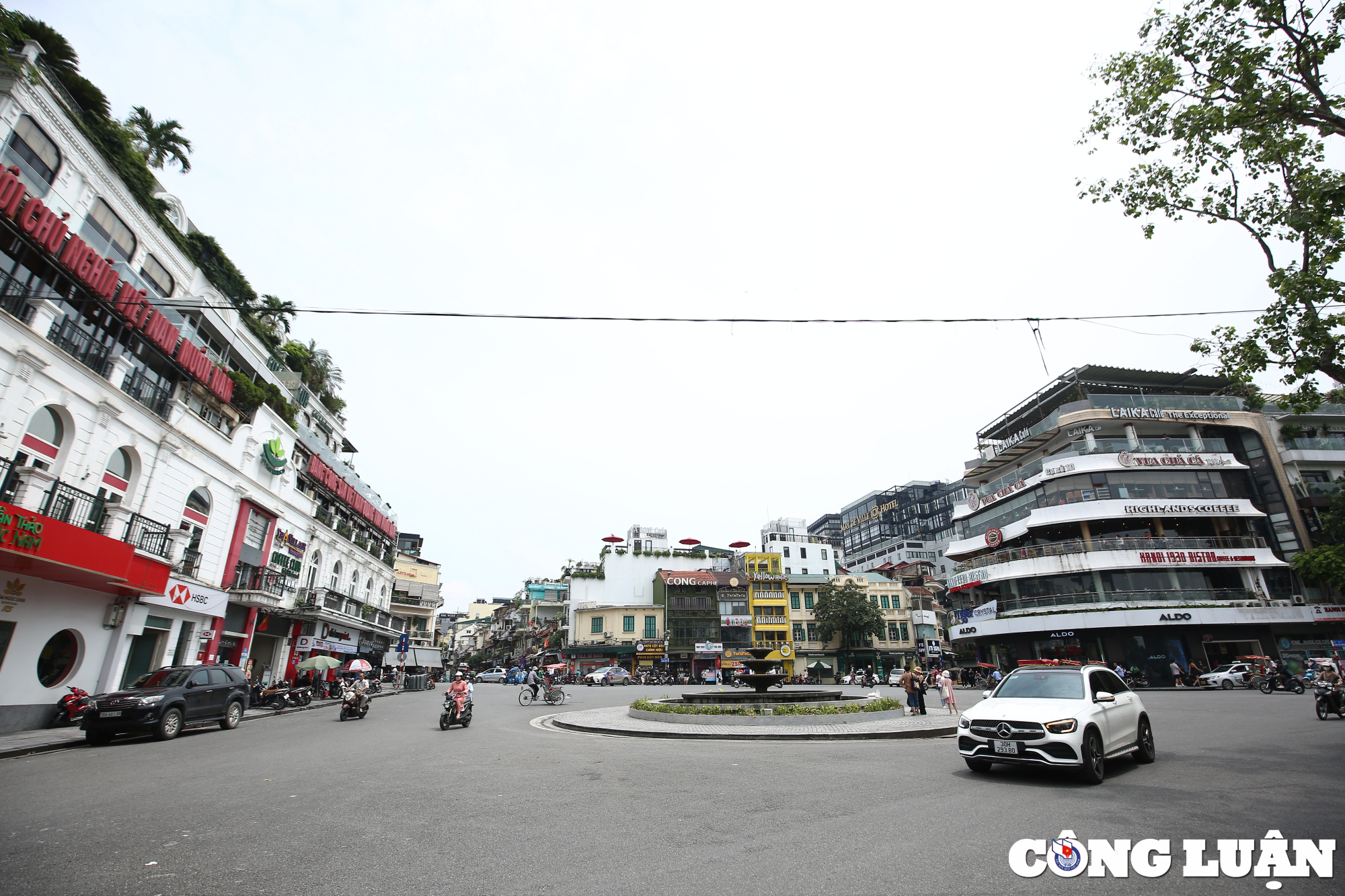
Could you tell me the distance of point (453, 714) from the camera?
1708 cm

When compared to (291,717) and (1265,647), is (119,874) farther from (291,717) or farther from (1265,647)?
(1265,647)

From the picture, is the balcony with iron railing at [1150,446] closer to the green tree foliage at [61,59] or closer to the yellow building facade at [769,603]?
the yellow building facade at [769,603]

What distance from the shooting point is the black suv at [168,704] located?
13.1 m

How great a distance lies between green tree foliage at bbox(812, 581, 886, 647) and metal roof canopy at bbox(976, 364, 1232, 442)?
20.9 meters

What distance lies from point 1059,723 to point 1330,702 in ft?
43.1

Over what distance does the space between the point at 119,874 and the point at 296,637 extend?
1311 inches

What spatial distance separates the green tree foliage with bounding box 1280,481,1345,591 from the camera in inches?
1369

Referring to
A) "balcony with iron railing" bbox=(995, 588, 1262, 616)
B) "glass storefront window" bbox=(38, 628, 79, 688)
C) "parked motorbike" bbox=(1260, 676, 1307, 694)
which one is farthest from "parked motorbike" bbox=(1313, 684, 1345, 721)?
"glass storefront window" bbox=(38, 628, 79, 688)

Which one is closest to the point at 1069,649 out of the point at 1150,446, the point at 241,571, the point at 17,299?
the point at 1150,446

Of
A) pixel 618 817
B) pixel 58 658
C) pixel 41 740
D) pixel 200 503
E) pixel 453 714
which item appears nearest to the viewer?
pixel 618 817

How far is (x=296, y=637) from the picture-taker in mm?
32625

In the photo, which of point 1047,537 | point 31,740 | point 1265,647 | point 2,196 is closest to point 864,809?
point 31,740

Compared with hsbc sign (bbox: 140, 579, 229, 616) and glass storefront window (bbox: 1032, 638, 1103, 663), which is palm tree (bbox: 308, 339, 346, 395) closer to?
hsbc sign (bbox: 140, 579, 229, 616)

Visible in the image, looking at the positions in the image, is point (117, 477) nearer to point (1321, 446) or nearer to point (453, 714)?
point (453, 714)
